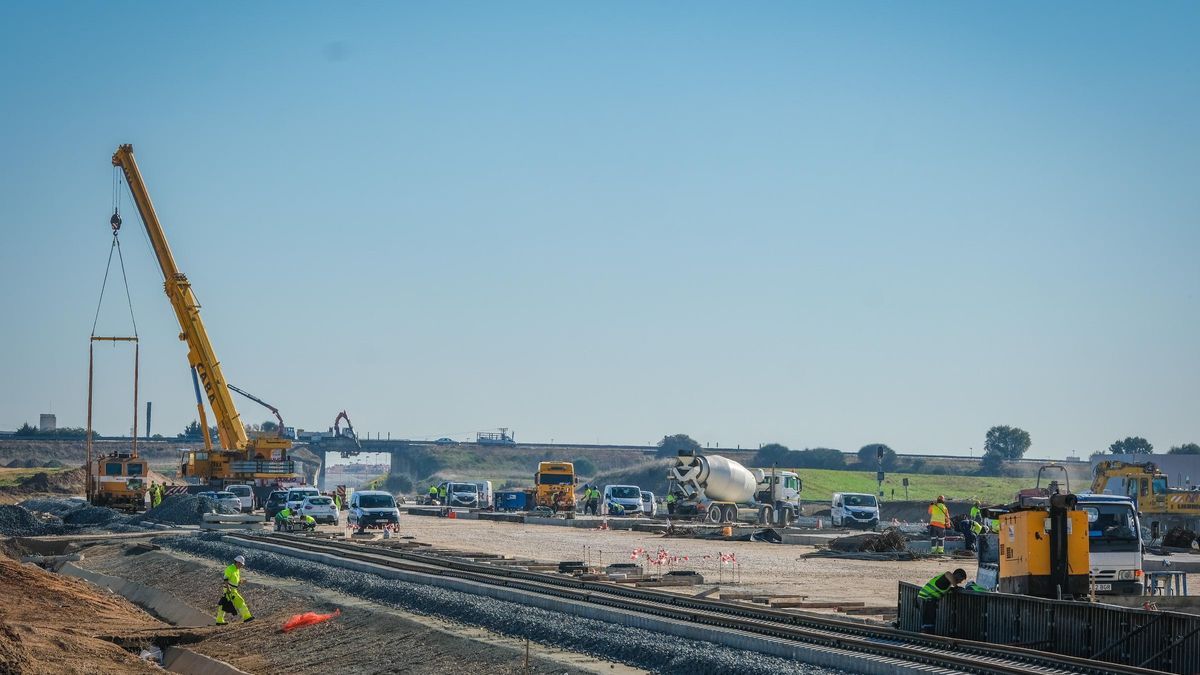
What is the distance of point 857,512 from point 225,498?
93.2ft

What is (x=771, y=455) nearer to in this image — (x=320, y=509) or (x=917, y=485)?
(x=917, y=485)

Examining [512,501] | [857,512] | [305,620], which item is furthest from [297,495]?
[305,620]

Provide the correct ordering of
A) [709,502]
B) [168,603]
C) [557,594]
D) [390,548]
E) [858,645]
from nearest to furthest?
1. [858,645]
2. [557,594]
3. [168,603]
4. [390,548]
5. [709,502]

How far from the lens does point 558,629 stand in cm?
2250

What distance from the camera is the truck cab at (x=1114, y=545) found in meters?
22.5

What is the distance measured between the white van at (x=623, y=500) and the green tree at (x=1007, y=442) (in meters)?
113

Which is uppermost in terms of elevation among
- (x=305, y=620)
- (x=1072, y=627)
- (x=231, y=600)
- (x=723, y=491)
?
(x=723, y=491)

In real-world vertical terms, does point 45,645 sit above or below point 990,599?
below

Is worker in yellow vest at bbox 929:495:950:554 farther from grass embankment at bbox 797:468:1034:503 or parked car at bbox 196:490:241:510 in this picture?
grass embankment at bbox 797:468:1034:503

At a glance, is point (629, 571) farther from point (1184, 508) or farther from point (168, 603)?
point (1184, 508)

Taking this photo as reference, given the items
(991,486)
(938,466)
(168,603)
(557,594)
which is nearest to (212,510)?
(168,603)

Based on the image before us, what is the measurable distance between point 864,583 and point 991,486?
9707 centimetres

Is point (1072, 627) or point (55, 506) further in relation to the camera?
point (55, 506)

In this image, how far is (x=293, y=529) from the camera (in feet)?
173
